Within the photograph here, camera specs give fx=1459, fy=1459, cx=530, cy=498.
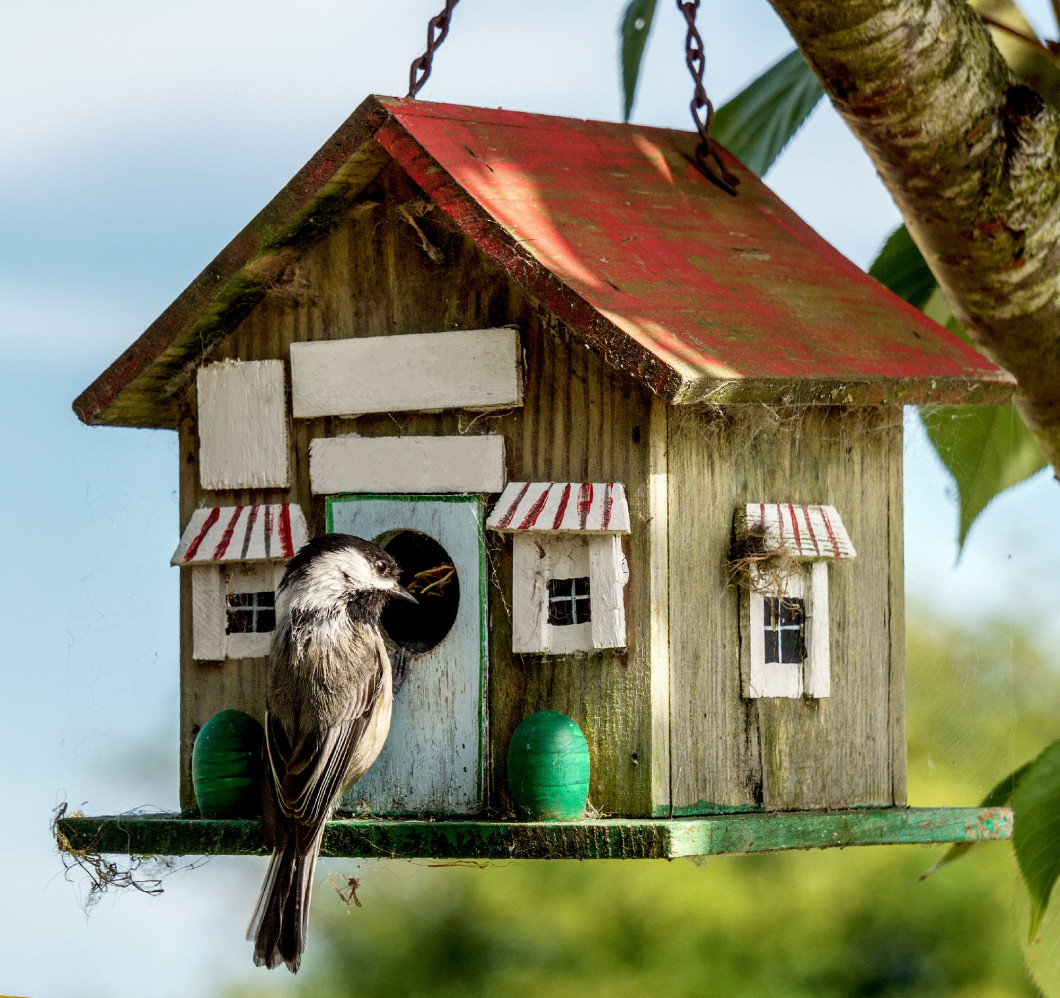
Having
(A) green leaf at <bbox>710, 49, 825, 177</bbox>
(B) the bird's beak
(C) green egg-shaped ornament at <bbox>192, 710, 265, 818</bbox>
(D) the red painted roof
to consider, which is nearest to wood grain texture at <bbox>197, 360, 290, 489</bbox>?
(D) the red painted roof

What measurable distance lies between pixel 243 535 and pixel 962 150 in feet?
6.42

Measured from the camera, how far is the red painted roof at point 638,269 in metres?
3.19

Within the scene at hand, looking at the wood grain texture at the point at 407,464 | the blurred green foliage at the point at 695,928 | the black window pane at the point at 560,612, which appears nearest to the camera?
the black window pane at the point at 560,612

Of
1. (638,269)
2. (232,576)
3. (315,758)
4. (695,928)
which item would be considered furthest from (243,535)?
(695,928)

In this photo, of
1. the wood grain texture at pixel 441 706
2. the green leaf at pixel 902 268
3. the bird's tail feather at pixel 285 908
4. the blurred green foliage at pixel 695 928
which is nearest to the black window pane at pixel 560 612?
the wood grain texture at pixel 441 706

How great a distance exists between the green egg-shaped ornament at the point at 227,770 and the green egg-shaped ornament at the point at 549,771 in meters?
0.74

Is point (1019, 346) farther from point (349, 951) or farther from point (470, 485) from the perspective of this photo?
point (349, 951)

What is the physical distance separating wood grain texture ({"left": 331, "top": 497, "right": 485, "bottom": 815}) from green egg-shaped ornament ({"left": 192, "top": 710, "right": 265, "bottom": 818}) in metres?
0.24

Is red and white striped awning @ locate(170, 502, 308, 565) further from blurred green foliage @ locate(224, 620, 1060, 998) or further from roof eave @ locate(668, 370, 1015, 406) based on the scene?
blurred green foliage @ locate(224, 620, 1060, 998)

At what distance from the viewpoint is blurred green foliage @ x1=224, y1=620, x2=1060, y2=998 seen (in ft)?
35.9

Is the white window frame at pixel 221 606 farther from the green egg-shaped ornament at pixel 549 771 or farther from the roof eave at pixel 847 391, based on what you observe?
the roof eave at pixel 847 391

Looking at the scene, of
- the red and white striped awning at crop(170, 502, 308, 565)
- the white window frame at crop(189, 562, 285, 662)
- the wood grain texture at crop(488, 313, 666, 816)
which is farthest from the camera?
the white window frame at crop(189, 562, 285, 662)

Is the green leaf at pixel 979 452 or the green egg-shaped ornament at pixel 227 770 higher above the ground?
the green leaf at pixel 979 452

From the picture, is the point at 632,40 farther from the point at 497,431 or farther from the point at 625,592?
the point at 625,592
